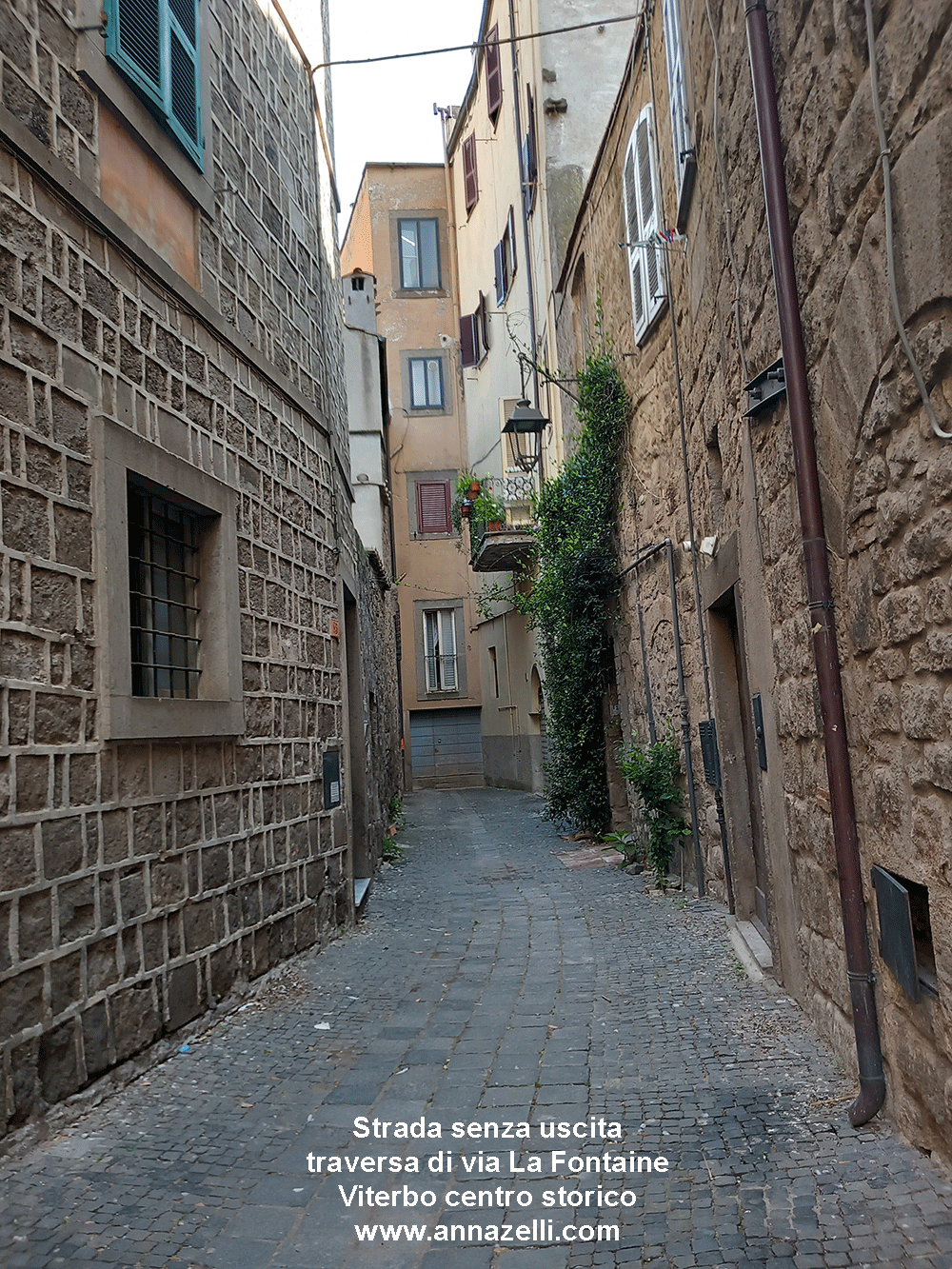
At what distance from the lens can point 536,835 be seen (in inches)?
464

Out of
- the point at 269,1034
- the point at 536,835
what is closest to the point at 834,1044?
the point at 269,1034

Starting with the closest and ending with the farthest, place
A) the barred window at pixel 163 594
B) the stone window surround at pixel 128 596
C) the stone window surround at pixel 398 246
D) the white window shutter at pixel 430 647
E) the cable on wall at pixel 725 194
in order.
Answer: the stone window surround at pixel 128 596 < the cable on wall at pixel 725 194 < the barred window at pixel 163 594 < the white window shutter at pixel 430 647 < the stone window surround at pixel 398 246

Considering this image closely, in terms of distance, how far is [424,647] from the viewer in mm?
24484

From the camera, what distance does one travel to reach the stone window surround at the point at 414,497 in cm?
2441

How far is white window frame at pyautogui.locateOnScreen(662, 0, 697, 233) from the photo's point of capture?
5.60 metres

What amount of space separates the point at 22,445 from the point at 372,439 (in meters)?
9.90

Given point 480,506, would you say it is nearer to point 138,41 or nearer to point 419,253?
point 138,41

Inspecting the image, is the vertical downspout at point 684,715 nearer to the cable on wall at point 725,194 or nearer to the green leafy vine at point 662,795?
Result: the green leafy vine at point 662,795

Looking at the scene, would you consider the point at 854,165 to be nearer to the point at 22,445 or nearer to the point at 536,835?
the point at 22,445

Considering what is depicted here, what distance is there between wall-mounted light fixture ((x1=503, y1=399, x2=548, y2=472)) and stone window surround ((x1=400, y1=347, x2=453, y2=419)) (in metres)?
7.98

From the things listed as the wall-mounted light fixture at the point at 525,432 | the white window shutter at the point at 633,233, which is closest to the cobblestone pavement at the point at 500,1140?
the white window shutter at the point at 633,233

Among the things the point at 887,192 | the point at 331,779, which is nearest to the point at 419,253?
the point at 331,779

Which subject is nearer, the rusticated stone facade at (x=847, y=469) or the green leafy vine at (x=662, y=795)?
the rusticated stone facade at (x=847, y=469)

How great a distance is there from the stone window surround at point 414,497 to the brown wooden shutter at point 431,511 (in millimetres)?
70
